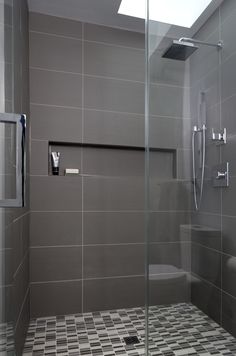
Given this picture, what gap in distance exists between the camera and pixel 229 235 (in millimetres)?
1712

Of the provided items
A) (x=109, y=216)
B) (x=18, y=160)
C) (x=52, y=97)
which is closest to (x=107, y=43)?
(x=52, y=97)

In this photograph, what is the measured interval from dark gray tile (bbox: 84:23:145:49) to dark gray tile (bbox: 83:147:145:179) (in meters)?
0.99

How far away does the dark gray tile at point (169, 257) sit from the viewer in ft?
5.36

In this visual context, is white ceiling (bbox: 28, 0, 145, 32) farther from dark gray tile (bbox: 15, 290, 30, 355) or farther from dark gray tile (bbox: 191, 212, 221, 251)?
dark gray tile (bbox: 15, 290, 30, 355)

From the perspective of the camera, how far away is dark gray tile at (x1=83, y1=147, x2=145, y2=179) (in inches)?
90.0

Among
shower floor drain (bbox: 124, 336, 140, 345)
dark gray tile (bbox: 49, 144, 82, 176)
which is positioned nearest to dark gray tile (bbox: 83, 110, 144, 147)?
dark gray tile (bbox: 49, 144, 82, 176)

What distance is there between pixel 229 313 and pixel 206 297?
0.55 ft

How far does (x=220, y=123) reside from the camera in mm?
1751

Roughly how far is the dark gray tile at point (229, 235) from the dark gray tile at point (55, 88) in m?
1.51

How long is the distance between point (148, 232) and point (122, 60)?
1615mm

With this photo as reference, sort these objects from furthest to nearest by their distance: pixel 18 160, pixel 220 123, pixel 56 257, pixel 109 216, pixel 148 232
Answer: pixel 109 216, pixel 56 257, pixel 220 123, pixel 148 232, pixel 18 160

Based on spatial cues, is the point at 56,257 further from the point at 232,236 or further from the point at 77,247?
the point at 232,236

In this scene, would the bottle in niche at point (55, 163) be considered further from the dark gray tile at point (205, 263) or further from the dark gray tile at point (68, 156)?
the dark gray tile at point (205, 263)

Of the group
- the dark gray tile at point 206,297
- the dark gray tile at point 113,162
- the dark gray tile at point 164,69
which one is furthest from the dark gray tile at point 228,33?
the dark gray tile at point 206,297
